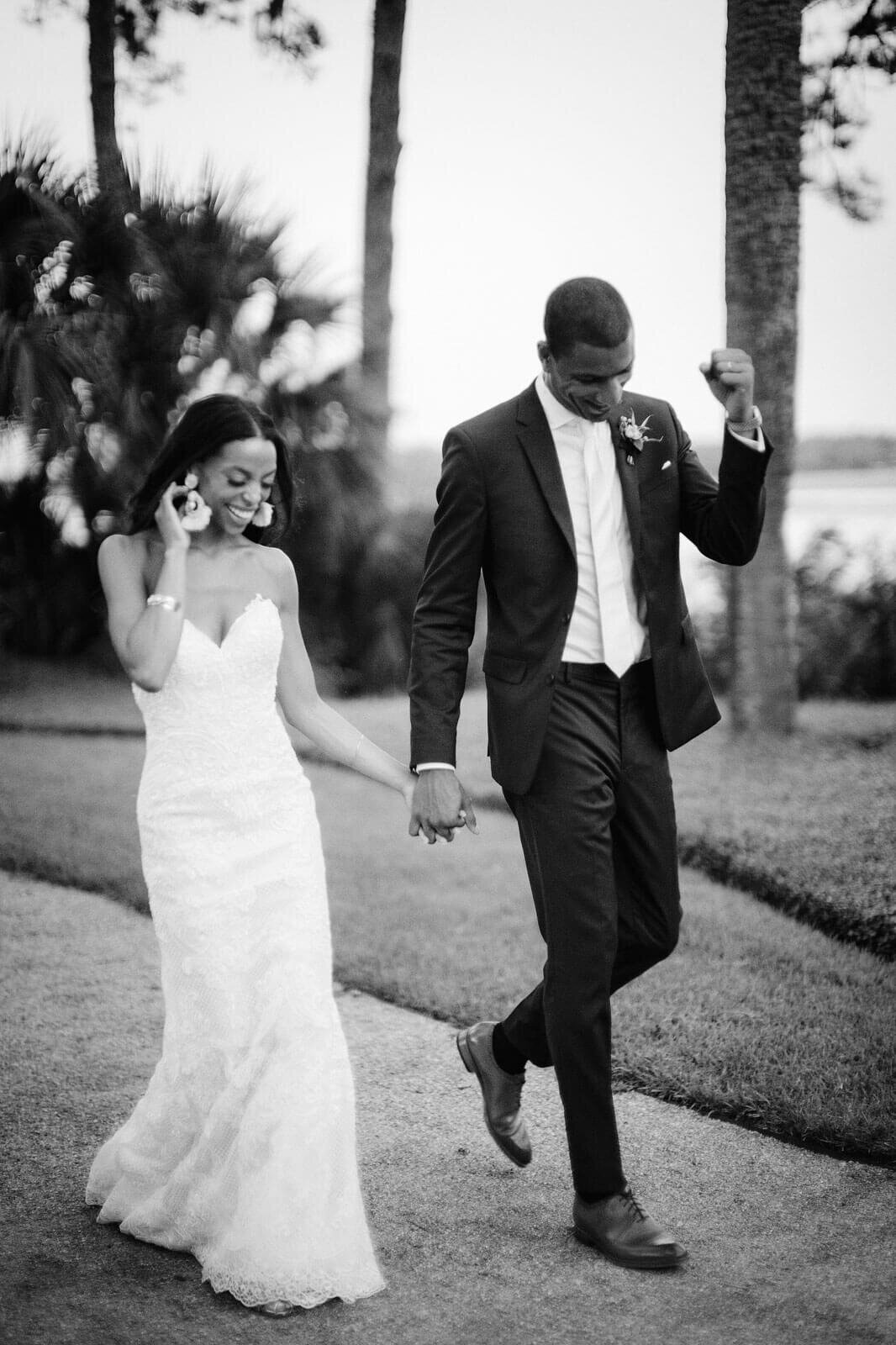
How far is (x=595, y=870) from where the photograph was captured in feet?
10.6

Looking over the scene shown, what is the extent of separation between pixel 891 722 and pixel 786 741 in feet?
3.38

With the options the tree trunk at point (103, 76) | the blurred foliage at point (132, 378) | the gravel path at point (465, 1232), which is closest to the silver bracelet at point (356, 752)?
the gravel path at point (465, 1232)

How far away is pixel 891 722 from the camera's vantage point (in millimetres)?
8852

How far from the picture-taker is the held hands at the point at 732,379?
322cm

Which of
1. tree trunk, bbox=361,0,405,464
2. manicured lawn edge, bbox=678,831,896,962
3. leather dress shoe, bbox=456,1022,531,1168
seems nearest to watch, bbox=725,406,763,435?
leather dress shoe, bbox=456,1022,531,1168

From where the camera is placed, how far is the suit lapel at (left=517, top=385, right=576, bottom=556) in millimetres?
3348

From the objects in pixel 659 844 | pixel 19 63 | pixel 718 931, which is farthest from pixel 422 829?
pixel 19 63

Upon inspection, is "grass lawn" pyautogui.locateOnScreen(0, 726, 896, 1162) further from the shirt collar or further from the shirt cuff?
the shirt collar

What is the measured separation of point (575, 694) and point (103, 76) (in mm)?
9980

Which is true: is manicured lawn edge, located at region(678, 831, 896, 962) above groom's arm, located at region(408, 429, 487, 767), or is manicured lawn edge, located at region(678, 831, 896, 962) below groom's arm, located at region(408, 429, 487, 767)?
below

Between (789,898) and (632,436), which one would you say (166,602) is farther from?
(789,898)

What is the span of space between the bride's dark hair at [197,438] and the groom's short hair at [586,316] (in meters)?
0.74

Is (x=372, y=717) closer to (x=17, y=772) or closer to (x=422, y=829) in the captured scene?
(x=17, y=772)

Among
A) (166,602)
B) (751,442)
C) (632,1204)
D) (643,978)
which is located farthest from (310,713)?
(643,978)
